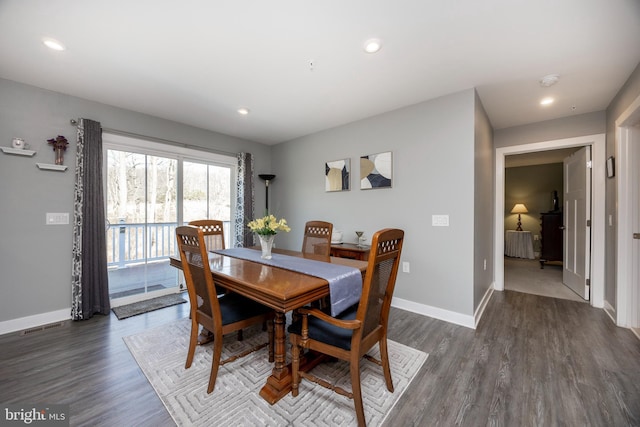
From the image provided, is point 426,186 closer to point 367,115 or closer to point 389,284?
point 367,115

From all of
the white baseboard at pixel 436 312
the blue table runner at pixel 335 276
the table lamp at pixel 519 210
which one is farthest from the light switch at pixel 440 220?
the table lamp at pixel 519 210

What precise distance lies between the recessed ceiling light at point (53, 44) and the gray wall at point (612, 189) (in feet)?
16.2

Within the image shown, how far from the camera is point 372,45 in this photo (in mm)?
1931

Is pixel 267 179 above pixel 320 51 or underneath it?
underneath

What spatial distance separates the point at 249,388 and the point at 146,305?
2247mm

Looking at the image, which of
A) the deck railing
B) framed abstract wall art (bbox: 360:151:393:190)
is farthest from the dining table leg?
the deck railing

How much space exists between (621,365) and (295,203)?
13.2ft

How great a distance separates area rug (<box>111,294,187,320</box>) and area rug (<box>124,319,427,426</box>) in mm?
751

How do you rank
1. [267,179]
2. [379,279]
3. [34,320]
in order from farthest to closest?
1. [267,179]
2. [34,320]
3. [379,279]

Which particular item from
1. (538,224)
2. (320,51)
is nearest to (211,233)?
(320,51)

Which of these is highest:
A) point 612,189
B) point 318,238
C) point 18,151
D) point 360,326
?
point 18,151

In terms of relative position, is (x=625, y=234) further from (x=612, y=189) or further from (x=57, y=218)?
(x=57, y=218)

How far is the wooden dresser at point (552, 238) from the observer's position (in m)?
5.13

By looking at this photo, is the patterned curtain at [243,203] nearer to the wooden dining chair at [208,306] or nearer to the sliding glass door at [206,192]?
the sliding glass door at [206,192]
